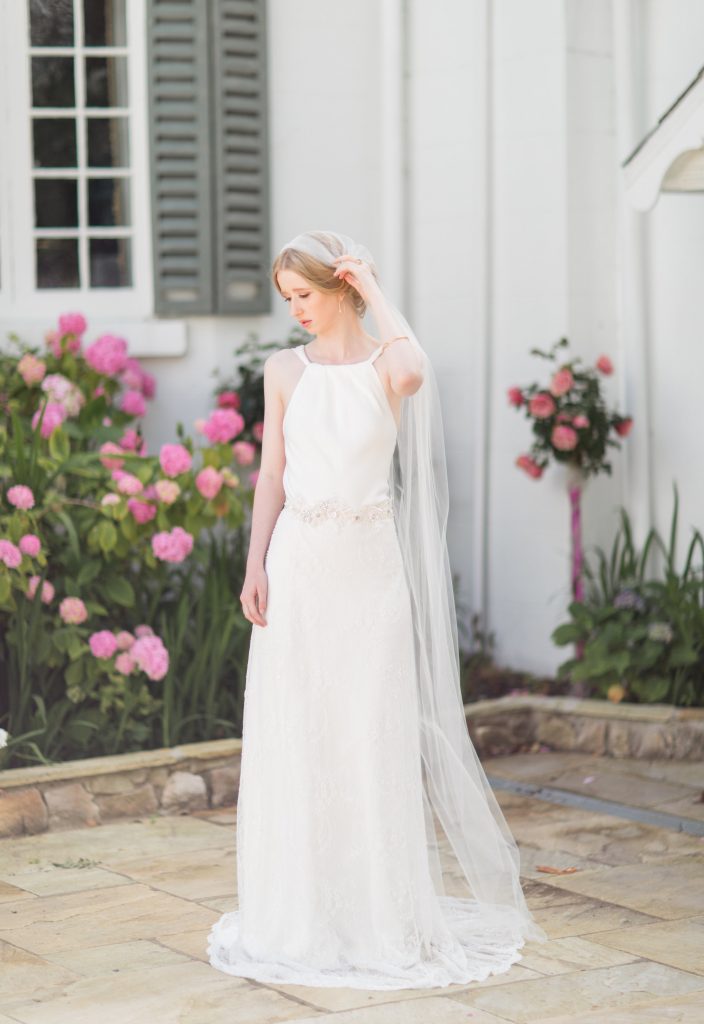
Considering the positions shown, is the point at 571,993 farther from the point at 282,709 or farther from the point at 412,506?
the point at 412,506

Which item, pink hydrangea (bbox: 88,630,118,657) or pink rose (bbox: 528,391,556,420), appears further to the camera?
pink rose (bbox: 528,391,556,420)

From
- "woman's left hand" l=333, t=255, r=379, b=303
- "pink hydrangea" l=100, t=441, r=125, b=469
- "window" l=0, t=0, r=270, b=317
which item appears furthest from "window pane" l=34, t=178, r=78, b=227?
"woman's left hand" l=333, t=255, r=379, b=303

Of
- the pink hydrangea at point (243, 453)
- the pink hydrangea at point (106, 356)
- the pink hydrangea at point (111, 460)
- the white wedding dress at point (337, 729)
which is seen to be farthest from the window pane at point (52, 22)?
the white wedding dress at point (337, 729)

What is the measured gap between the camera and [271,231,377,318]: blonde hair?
3.86 m

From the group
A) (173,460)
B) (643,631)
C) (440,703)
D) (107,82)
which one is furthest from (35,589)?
(107,82)

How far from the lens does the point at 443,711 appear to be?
420cm

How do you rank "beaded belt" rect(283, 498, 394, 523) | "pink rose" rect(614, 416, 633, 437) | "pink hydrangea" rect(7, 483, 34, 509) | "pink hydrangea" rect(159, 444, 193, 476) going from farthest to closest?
"pink rose" rect(614, 416, 633, 437)
"pink hydrangea" rect(159, 444, 193, 476)
"pink hydrangea" rect(7, 483, 34, 509)
"beaded belt" rect(283, 498, 394, 523)

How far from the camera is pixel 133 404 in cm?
653

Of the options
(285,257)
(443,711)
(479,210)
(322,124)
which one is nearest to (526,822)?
(443,711)

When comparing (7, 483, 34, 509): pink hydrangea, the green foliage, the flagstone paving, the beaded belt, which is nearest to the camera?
the flagstone paving

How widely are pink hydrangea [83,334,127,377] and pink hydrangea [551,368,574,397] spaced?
5.95 ft

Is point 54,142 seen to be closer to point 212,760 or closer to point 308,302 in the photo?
point 212,760

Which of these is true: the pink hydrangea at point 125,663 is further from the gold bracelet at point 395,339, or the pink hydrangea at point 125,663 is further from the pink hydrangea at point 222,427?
the gold bracelet at point 395,339

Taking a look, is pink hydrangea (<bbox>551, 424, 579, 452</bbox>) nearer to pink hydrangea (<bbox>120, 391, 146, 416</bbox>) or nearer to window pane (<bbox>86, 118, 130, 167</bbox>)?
pink hydrangea (<bbox>120, 391, 146, 416</bbox>)
